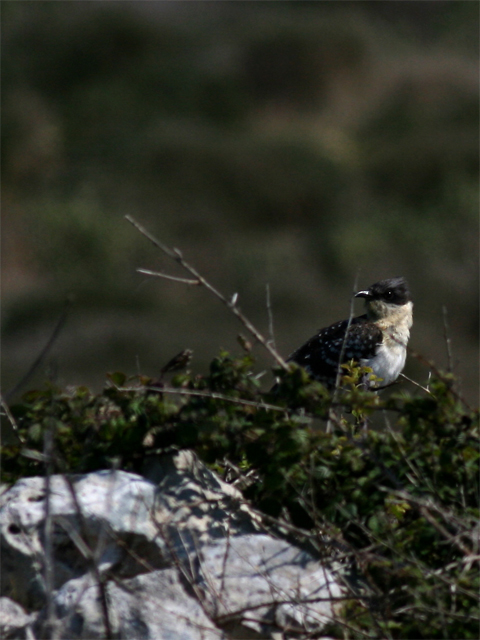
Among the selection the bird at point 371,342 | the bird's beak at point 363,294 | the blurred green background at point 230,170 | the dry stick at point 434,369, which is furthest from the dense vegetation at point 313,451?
the blurred green background at point 230,170

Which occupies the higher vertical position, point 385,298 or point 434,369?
point 434,369

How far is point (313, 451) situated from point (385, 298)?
4.87 metres

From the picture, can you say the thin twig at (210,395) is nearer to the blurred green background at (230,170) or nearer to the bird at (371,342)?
the bird at (371,342)

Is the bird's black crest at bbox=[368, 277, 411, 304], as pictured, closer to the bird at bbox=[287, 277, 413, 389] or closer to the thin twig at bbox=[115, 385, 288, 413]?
the bird at bbox=[287, 277, 413, 389]

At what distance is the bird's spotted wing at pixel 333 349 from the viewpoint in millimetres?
9121

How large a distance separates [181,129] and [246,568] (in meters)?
40.4

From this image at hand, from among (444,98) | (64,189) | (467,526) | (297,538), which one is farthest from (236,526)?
(444,98)

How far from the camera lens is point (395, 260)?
113ft

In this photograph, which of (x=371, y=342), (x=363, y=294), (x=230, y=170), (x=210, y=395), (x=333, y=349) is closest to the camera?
(x=210, y=395)

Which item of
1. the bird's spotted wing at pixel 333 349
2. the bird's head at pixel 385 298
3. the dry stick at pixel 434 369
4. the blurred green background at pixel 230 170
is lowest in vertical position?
the blurred green background at pixel 230 170

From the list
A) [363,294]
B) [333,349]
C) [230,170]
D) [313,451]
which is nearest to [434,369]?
[313,451]

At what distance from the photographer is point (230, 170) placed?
136 feet

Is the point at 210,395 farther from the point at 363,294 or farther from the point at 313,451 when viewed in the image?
the point at 363,294

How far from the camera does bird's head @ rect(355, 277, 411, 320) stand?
9.98m
